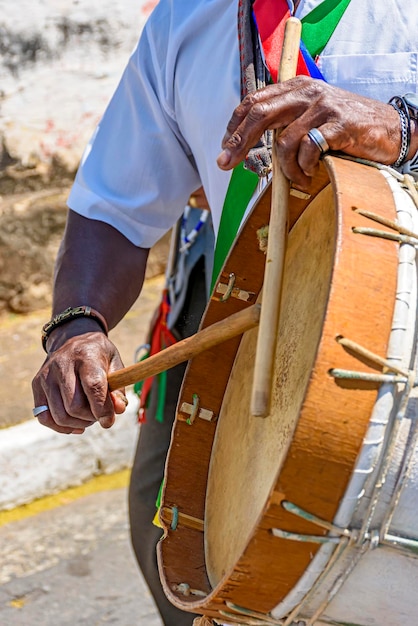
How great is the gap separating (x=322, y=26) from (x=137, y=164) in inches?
19.9

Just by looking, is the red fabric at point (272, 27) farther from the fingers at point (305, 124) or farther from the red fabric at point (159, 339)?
the red fabric at point (159, 339)

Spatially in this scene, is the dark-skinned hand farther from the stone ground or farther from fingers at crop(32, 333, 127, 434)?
the stone ground

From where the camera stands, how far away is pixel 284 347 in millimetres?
1331

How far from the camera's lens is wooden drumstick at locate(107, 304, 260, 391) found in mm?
1277

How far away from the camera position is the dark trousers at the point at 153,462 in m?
2.26

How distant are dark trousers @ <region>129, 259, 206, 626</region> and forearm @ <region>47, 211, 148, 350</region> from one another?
1.16 feet

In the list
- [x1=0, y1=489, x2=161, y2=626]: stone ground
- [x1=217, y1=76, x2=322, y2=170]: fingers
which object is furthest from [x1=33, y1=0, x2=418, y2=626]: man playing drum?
[x1=0, y1=489, x2=161, y2=626]: stone ground

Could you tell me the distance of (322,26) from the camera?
1.59 metres

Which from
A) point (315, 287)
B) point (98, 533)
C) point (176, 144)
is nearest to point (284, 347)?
point (315, 287)

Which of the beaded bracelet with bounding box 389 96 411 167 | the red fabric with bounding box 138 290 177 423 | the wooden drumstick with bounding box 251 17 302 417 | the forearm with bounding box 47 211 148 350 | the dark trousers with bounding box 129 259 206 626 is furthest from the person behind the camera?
the red fabric with bounding box 138 290 177 423

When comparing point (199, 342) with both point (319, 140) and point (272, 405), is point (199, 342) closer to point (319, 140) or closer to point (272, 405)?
point (272, 405)

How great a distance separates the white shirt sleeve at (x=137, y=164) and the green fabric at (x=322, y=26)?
37cm

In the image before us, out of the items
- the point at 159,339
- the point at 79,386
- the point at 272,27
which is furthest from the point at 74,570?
the point at 272,27

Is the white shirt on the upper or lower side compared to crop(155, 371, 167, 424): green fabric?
upper
